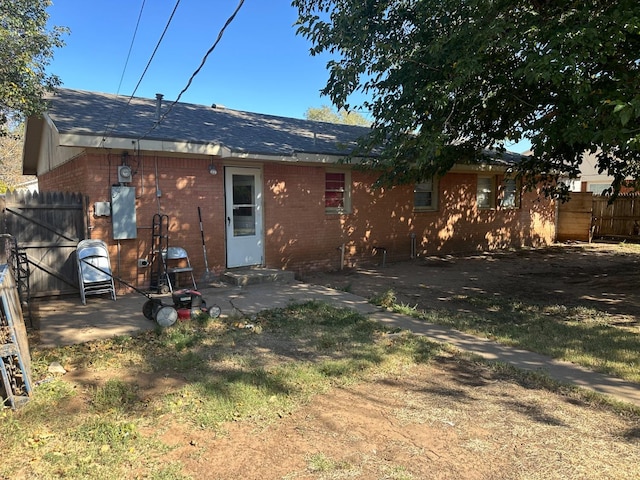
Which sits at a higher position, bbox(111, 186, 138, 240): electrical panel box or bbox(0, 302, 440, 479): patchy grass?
bbox(111, 186, 138, 240): electrical panel box

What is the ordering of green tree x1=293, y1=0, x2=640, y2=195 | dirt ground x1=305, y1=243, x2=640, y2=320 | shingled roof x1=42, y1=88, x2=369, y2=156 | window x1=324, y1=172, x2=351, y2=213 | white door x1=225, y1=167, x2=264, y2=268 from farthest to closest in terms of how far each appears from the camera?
1. window x1=324, y1=172, x2=351, y2=213
2. white door x1=225, y1=167, x2=264, y2=268
3. dirt ground x1=305, y1=243, x2=640, y2=320
4. shingled roof x1=42, y1=88, x2=369, y2=156
5. green tree x1=293, y1=0, x2=640, y2=195

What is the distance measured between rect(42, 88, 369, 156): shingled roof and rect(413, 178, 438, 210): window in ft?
8.66

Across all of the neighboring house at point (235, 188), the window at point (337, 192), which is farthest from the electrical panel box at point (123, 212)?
the window at point (337, 192)

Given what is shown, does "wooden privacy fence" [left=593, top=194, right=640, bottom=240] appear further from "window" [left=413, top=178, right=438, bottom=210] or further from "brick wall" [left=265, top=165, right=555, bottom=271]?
"window" [left=413, top=178, right=438, bottom=210]

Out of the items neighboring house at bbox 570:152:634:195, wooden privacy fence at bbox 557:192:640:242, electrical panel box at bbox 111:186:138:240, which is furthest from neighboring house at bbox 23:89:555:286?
neighboring house at bbox 570:152:634:195

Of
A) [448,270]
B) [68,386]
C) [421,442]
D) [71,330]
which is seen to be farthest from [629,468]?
[448,270]

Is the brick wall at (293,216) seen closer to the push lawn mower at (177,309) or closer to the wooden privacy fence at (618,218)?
the push lawn mower at (177,309)

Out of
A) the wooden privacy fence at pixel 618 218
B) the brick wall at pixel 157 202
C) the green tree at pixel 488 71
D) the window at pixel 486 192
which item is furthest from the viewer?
the wooden privacy fence at pixel 618 218

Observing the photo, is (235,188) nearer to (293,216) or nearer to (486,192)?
(293,216)

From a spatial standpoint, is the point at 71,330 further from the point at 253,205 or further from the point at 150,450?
the point at 253,205

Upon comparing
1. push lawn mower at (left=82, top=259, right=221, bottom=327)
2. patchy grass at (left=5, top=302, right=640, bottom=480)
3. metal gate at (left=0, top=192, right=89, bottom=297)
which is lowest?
patchy grass at (left=5, top=302, right=640, bottom=480)

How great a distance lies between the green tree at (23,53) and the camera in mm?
7934

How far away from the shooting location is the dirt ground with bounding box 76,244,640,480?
277cm

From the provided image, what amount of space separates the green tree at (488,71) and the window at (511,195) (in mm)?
5340
